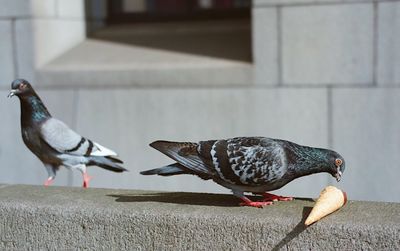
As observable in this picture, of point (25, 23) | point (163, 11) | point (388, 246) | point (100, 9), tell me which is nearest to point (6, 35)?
point (25, 23)

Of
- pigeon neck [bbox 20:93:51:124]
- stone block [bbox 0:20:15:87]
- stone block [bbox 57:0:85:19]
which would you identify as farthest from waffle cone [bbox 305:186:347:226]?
stone block [bbox 57:0:85:19]

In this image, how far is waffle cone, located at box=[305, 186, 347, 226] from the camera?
337 cm

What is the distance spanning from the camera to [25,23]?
845 cm

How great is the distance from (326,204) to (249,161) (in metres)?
0.48

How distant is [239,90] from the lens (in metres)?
7.78

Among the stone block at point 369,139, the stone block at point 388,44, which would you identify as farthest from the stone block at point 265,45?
the stone block at point 388,44

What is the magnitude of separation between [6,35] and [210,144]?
5.53m

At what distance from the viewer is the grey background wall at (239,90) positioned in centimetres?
730

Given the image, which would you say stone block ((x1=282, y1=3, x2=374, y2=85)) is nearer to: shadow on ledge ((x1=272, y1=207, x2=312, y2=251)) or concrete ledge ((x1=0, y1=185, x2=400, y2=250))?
concrete ledge ((x1=0, y1=185, x2=400, y2=250))

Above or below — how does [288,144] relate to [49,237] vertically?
above

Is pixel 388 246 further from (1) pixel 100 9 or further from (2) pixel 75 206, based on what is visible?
(1) pixel 100 9

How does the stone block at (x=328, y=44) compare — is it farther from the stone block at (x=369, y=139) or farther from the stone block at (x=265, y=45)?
the stone block at (x=369, y=139)

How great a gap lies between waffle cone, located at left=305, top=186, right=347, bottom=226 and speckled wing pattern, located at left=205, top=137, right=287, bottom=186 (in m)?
0.27

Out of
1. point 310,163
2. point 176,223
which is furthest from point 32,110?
point 310,163
